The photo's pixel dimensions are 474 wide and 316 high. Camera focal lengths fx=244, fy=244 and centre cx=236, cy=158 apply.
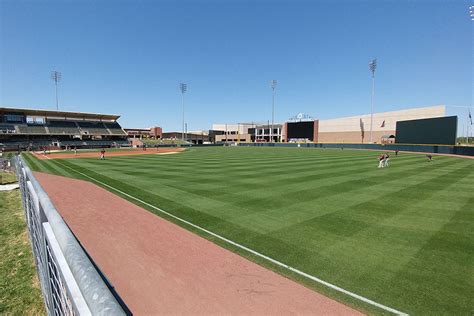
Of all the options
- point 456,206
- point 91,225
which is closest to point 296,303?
point 91,225

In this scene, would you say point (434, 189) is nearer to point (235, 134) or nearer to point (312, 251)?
point (312, 251)

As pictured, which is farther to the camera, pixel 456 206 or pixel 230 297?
pixel 456 206

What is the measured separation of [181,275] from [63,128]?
3159 inches

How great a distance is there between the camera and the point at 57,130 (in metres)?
67.1

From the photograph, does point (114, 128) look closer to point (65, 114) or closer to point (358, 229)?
point (65, 114)

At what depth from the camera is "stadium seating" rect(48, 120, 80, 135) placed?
6661 centimetres

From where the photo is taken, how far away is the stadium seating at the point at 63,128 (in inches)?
2623

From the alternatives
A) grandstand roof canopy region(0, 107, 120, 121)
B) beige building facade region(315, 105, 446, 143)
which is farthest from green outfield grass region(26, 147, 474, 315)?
grandstand roof canopy region(0, 107, 120, 121)

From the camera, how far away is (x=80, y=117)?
7488 centimetres

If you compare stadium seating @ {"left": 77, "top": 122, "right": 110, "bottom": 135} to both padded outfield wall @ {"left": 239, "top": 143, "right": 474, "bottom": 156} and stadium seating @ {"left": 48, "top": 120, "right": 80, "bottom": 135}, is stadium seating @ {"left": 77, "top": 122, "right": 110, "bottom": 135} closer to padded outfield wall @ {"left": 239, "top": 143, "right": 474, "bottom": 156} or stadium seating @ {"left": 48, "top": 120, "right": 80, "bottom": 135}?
stadium seating @ {"left": 48, "top": 120, "right": 80, "bottom": 135}

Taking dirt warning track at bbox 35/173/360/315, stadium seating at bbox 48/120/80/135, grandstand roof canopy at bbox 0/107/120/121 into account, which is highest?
grandstand roof canopy at bbox 0/107/120/121

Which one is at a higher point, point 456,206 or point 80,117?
point 80,117

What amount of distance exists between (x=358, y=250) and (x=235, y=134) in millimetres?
132158

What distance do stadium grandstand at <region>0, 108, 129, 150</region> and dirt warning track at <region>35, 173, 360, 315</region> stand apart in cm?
6264
